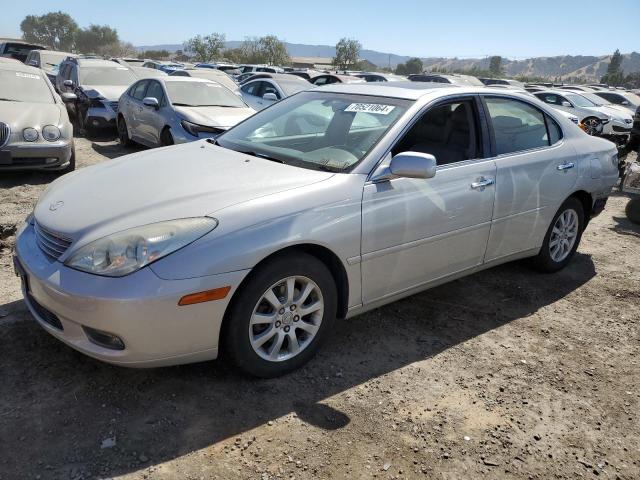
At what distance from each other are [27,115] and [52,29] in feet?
438

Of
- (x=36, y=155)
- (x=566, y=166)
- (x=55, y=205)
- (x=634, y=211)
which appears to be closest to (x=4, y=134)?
(x=36, y=155)

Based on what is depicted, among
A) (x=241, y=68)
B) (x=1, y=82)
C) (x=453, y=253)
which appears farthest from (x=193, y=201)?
(x=241, y=68)

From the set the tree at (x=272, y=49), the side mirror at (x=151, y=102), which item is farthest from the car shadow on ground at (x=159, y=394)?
the tree at (x=272, y=49)

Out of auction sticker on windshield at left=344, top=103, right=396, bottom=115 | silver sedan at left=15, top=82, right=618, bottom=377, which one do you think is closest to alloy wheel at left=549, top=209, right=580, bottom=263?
silver sedan at left=15, top=82, right=618, bottom=377

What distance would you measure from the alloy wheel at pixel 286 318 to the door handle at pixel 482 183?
56.7 inches

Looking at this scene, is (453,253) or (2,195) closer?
(453,253)

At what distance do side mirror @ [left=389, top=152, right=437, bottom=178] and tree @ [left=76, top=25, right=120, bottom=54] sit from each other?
127228 millimetres

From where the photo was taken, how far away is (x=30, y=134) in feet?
22.1

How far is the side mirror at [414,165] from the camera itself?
3066 mm

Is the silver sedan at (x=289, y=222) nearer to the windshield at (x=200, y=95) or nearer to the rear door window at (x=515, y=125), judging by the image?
the rear door window at (x=515, y=125)

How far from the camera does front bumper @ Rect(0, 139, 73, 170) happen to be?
6.57 metres

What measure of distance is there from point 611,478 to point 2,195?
21.5 ft

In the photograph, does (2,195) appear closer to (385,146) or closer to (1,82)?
(1,82)

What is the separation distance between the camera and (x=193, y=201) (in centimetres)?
284
